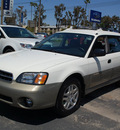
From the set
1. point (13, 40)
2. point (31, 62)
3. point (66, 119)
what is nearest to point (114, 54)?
point (66, 119)

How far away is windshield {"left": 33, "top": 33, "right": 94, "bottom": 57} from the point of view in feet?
14.0

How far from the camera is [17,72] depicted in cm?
320

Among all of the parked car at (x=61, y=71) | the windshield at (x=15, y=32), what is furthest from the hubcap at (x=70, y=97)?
the windshield at (x=15, y=32)

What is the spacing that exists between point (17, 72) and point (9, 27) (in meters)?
5.86

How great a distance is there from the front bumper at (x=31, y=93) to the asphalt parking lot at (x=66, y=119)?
1.13ft

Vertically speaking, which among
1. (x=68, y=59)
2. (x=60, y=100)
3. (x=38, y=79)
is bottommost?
(x=60, y=100)

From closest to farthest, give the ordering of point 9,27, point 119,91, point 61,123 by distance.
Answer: point 61,123 < point 119,91 < point 9,27

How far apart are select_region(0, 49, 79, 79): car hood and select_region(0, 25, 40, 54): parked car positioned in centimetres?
365

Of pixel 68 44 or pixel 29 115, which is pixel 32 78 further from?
pixel 68 44

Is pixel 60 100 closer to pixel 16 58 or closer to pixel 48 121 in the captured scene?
pixel 48 121

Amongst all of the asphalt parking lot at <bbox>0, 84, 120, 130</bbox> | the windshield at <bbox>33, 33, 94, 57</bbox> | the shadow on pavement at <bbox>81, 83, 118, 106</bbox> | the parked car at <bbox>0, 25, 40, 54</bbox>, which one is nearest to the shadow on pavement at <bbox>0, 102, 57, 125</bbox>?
the asphalt parking lot at <bbox>0, 84, 120, 130</bbox>

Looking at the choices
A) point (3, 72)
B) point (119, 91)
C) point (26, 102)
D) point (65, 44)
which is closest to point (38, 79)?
point (26, 102)

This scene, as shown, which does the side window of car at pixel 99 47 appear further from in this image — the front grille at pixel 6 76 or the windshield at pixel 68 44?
the front grille at pixel 6 76

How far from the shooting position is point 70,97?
12.1ft
